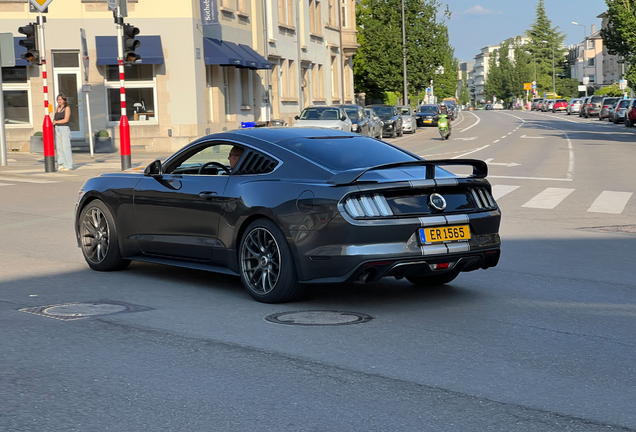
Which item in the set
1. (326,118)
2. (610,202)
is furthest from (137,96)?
(610,202)

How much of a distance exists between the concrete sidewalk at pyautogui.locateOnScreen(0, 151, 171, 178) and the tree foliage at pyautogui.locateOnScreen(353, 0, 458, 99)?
41.4m

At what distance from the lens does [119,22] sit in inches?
899

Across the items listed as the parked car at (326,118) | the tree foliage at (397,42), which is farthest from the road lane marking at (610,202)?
the tree foliage at (397,42)

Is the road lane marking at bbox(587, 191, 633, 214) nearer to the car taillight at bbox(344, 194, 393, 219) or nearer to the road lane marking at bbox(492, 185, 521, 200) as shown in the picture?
the road lane marking at bbox(492, 185, 521, 200)

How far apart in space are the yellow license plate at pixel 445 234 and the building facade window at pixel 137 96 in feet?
95.1

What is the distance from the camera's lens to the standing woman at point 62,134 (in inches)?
926

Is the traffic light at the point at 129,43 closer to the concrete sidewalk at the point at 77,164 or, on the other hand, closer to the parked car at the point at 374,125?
the concrete sidewalk at the point at 77,164

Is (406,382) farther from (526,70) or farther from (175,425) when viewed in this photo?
(526,70)

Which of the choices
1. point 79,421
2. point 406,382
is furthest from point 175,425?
point 406,382

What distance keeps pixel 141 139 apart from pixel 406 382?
30532mm

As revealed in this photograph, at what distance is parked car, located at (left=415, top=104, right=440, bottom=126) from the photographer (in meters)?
65.1

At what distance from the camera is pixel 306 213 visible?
22.9 feet

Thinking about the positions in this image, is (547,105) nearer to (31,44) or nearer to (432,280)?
(31,44)

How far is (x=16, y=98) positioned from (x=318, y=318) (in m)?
30.6
